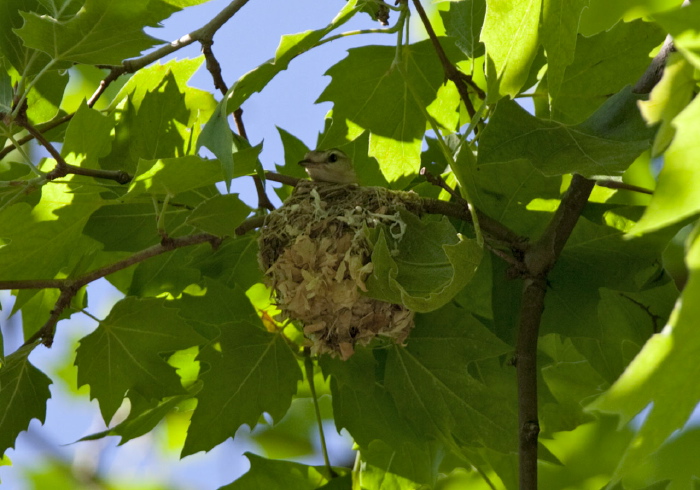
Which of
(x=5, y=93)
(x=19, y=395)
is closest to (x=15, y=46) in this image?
(x=5, y=93)

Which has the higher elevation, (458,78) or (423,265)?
(458,78)

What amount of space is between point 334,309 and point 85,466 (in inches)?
49.4

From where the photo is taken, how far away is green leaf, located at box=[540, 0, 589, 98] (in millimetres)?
1956

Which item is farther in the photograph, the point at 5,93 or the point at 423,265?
the point at 5,93

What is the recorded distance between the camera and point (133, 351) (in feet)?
10.5

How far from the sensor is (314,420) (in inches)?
160

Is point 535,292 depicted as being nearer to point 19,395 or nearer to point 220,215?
point 220,215

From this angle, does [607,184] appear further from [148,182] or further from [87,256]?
[87,256]

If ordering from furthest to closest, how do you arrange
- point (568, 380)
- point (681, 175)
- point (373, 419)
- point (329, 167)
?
point (329, 167), point (568, 380), point (373, 419), point (681, 175)

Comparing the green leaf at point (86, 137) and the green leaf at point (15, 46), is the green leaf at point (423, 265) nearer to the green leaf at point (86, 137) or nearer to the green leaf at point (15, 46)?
the green leaf at point (86, 137)

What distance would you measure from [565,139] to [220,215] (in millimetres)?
1168

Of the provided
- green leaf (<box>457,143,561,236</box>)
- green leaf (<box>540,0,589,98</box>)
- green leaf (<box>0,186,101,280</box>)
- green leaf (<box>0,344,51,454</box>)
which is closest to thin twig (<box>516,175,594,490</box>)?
green leaf (<box>457,143,561,236</box>)

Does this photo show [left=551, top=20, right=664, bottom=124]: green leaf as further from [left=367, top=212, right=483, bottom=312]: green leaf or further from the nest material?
[left=367, top=212, right=483, bottom=312]: green leaf

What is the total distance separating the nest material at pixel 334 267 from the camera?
3.10 meters
